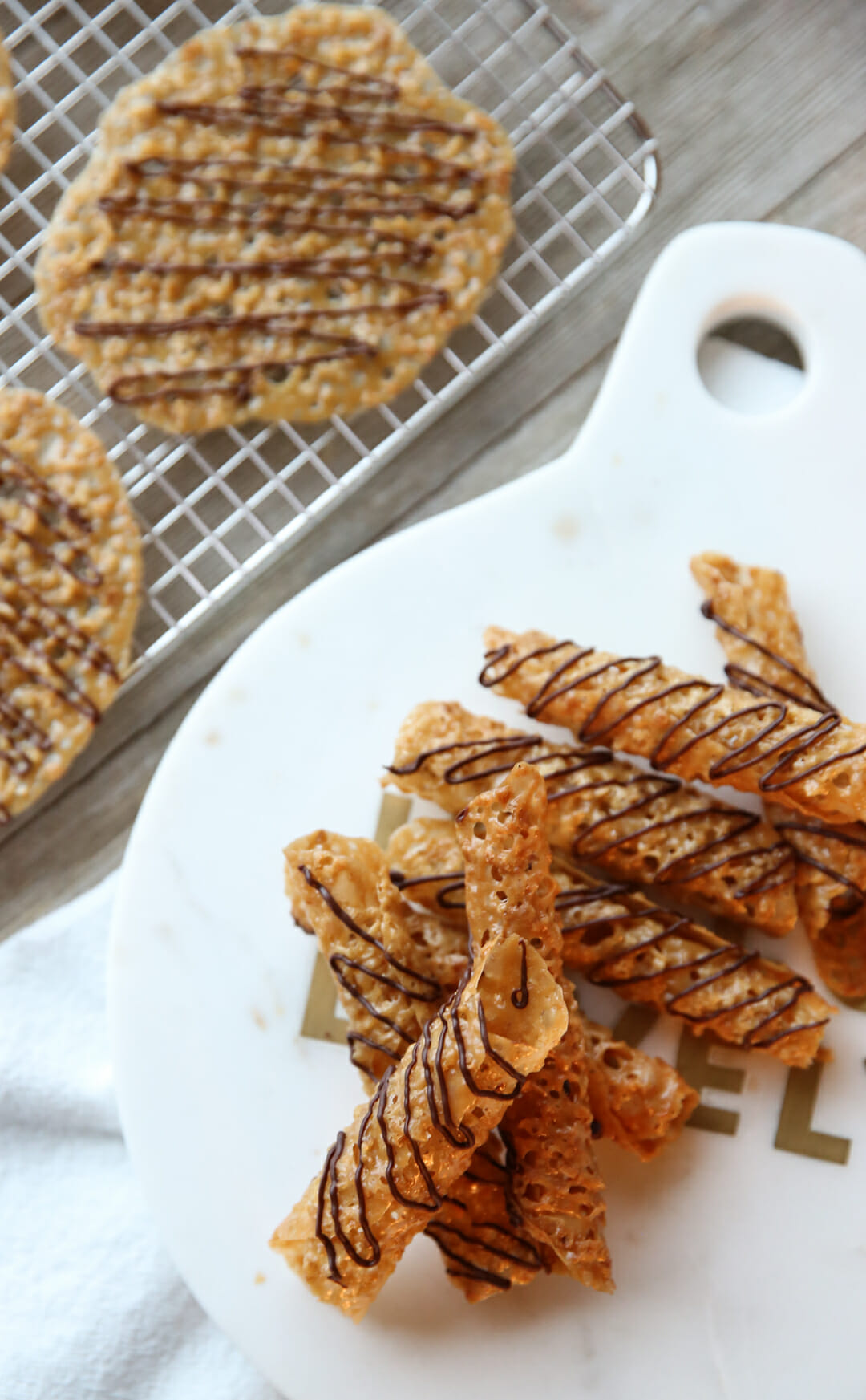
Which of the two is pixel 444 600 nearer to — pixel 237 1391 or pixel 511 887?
pixel 511 887

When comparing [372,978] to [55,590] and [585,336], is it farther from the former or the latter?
[585,336]

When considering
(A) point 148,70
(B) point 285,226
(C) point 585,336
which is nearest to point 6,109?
(A) point 148,70

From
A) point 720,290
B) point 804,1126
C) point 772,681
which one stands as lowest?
point 804,1126

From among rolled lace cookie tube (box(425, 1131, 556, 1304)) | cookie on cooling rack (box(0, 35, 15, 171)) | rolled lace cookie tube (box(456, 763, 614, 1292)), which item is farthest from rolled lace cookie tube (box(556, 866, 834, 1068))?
cookie on cooling rack (box(0, 35, 15, 171))

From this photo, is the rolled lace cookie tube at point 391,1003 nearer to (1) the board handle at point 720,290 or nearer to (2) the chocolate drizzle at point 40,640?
(2) the chocolate drizzle at point 40,640

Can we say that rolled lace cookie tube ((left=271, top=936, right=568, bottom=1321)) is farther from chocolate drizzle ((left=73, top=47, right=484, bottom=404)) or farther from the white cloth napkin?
chocolate drizzle ((left=73, top=47, right=484, bottom=404))

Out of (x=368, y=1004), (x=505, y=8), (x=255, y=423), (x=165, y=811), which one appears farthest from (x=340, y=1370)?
(x=505, y=8)
